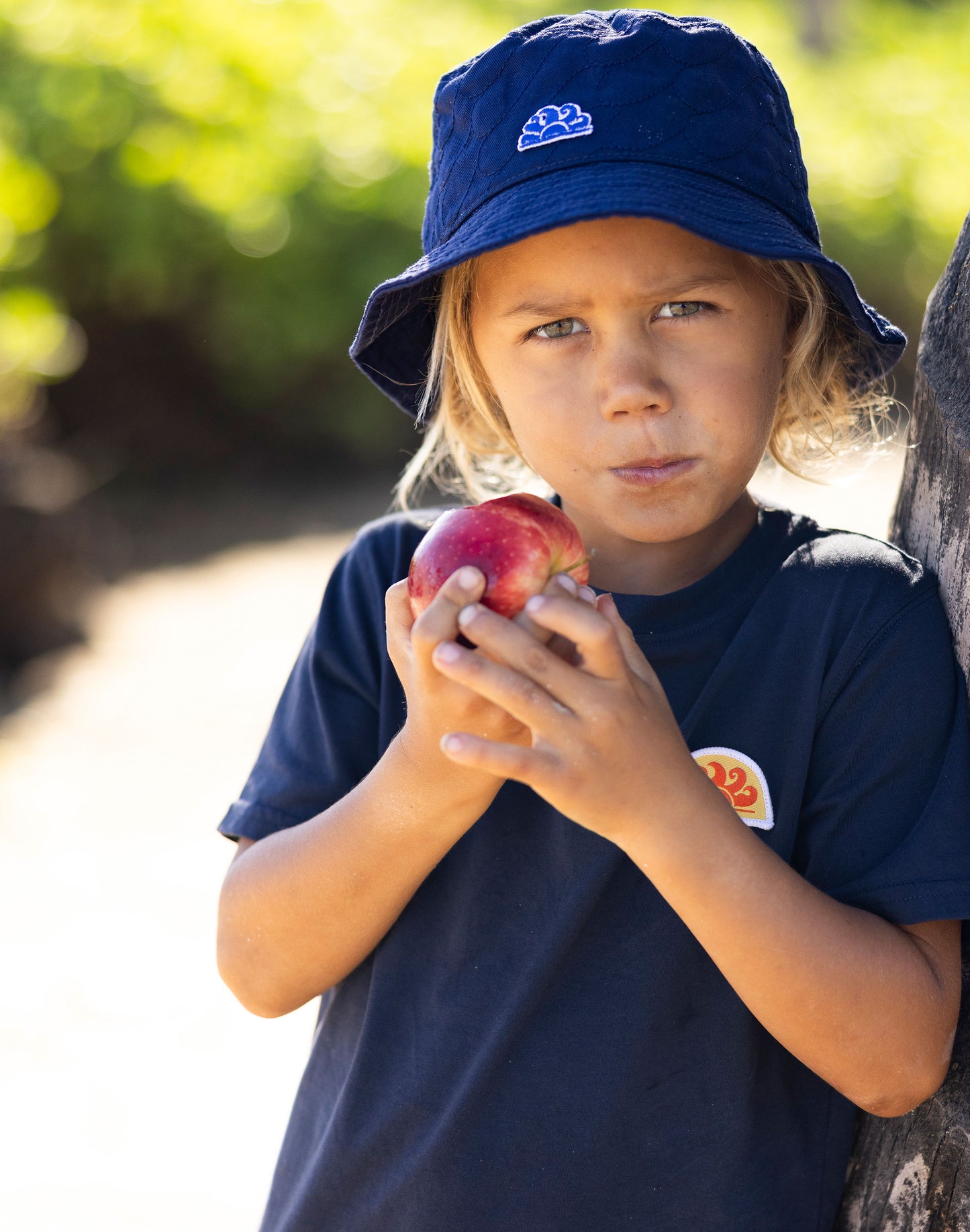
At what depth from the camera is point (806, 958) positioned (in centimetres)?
121

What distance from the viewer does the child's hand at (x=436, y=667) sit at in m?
1.17

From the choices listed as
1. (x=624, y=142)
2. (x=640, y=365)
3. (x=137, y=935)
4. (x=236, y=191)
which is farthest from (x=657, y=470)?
(x=236, y=191)

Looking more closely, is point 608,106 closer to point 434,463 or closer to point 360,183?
point 434,463

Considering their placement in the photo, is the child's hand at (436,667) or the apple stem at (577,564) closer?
the child's hand at (436,667)

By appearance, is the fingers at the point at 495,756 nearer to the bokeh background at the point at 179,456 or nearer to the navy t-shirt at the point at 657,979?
the navy t-shirt at the point at 657,979

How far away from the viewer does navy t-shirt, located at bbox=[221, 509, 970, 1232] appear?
1366mm

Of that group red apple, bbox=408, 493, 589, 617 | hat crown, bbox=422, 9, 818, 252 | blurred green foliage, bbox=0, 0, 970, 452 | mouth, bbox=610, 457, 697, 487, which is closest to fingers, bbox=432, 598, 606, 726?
red apple, bbox=408, 493, 589, 617

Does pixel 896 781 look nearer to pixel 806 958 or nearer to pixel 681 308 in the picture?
pixel 806 958

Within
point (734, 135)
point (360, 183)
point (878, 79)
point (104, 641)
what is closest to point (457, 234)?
point (734, 135)

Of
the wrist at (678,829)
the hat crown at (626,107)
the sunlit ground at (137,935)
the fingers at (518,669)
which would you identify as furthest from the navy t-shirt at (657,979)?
the sunlit ground at (137,935)

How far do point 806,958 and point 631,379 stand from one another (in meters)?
0.62

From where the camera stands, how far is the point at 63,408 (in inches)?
281

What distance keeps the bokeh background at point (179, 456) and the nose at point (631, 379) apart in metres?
0.74

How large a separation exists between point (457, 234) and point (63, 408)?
6.23 metres
